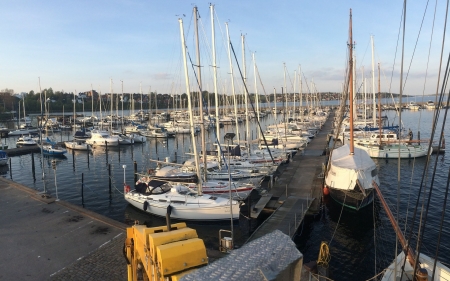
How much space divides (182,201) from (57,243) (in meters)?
7.45

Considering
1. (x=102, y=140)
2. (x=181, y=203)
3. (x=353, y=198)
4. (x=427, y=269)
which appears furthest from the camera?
(x=102, y=140)

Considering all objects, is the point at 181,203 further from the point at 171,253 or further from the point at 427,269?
the point at 171,253

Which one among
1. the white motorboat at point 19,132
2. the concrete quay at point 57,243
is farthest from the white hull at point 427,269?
the white motorboat at point 19,132

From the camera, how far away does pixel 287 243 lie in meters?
5.50

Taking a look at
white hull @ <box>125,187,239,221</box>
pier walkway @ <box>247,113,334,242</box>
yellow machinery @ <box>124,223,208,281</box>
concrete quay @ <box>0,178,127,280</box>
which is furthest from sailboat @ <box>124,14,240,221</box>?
yellow machinery @ <box>124,223,208,281</box>

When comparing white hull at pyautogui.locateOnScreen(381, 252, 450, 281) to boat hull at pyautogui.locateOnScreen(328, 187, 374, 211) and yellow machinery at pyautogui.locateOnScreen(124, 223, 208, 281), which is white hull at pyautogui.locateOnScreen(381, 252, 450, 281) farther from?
boat hull at pyautogui.locateOnScreen(328, 187, 374, 211)

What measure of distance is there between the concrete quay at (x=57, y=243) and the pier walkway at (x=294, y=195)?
6.53m

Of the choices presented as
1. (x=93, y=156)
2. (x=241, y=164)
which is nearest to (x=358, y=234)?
(x=241, y=164)

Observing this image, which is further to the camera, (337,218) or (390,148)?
(390,148)

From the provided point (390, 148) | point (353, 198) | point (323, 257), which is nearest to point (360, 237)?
point (353, 198)

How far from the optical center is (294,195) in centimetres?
2212

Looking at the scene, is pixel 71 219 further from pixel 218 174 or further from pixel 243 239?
pixel 218 174

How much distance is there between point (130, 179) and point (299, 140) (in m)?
25.7

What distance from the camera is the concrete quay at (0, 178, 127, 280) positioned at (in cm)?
1132
